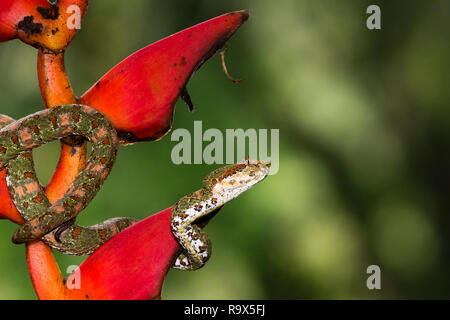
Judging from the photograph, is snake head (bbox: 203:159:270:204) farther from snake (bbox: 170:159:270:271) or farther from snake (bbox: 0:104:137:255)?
snake (bbox: 0:104:137:255)

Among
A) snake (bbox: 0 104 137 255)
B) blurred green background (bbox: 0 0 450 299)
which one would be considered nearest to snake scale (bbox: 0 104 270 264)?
snake (bbox: 0 104 137 255)

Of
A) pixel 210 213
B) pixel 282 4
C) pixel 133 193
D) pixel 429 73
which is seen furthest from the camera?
pixel 429 73

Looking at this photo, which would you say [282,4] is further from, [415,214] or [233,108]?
[415,214]

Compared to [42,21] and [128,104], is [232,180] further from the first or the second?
[42,21]

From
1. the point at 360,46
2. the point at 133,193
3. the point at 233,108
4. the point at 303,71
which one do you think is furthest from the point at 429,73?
the point at 133,193

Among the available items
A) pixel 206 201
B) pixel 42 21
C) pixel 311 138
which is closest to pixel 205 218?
pixel 206 201
